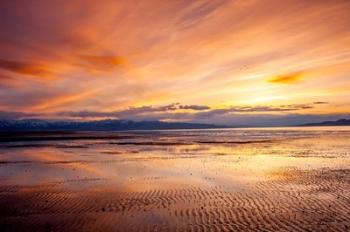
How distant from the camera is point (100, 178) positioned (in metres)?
23.0

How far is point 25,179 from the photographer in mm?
23062

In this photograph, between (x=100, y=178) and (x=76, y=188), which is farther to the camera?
(x=100, y=178)

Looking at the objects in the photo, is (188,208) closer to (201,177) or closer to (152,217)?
(152,217)

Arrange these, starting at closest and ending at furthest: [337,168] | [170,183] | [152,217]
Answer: [152,217]
[170,183]
[337,168]

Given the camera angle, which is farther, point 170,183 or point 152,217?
point 170,183

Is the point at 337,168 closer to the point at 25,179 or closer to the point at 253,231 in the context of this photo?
the point at 253,231

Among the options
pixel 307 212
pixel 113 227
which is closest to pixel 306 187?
pixel 307 212

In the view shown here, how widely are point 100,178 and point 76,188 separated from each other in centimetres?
345

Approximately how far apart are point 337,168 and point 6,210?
896 inches

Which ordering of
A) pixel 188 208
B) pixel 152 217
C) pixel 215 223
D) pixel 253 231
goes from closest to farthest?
pixel 253 231, pixel 215 223, pixel 152 217, pixel 188 208

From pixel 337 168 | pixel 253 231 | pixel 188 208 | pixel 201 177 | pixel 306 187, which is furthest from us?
pixel 337 168

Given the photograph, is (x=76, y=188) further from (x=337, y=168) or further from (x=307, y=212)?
(x=337, y=168)

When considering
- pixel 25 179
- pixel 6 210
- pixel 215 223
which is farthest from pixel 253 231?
pixel 25 179

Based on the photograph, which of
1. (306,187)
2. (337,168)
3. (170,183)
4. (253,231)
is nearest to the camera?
(253,231)
